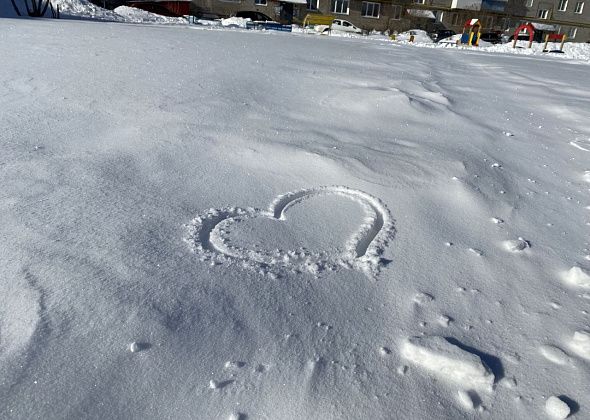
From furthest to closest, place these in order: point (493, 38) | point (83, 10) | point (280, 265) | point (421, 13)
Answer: point (421, 13), point (493, 38), point (83, 10), point (280, 265)

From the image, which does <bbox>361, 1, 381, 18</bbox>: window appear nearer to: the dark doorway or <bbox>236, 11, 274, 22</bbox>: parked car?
the dark doorway

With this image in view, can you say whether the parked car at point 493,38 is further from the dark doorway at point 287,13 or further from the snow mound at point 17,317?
the snow mound at point 17,317

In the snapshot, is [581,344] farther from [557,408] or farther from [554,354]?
[557,408]

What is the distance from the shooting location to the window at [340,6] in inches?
1219

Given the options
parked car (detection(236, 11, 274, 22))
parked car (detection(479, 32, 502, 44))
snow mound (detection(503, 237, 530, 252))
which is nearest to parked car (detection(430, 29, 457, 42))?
parked car (detection(479, 32, 502, 44))

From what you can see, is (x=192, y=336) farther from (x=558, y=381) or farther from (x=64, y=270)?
(x=558, y=381)

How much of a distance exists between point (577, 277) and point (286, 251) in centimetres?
106

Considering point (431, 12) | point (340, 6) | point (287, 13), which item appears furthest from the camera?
point (431, 12)

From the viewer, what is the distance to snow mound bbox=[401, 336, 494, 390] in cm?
104

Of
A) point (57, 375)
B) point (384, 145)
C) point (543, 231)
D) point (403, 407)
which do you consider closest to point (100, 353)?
point (57, 375)

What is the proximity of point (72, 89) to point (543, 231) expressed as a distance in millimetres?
3244

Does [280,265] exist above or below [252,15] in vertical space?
below

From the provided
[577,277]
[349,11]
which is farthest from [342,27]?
[577,277]

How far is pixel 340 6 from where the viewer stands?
31203mm
